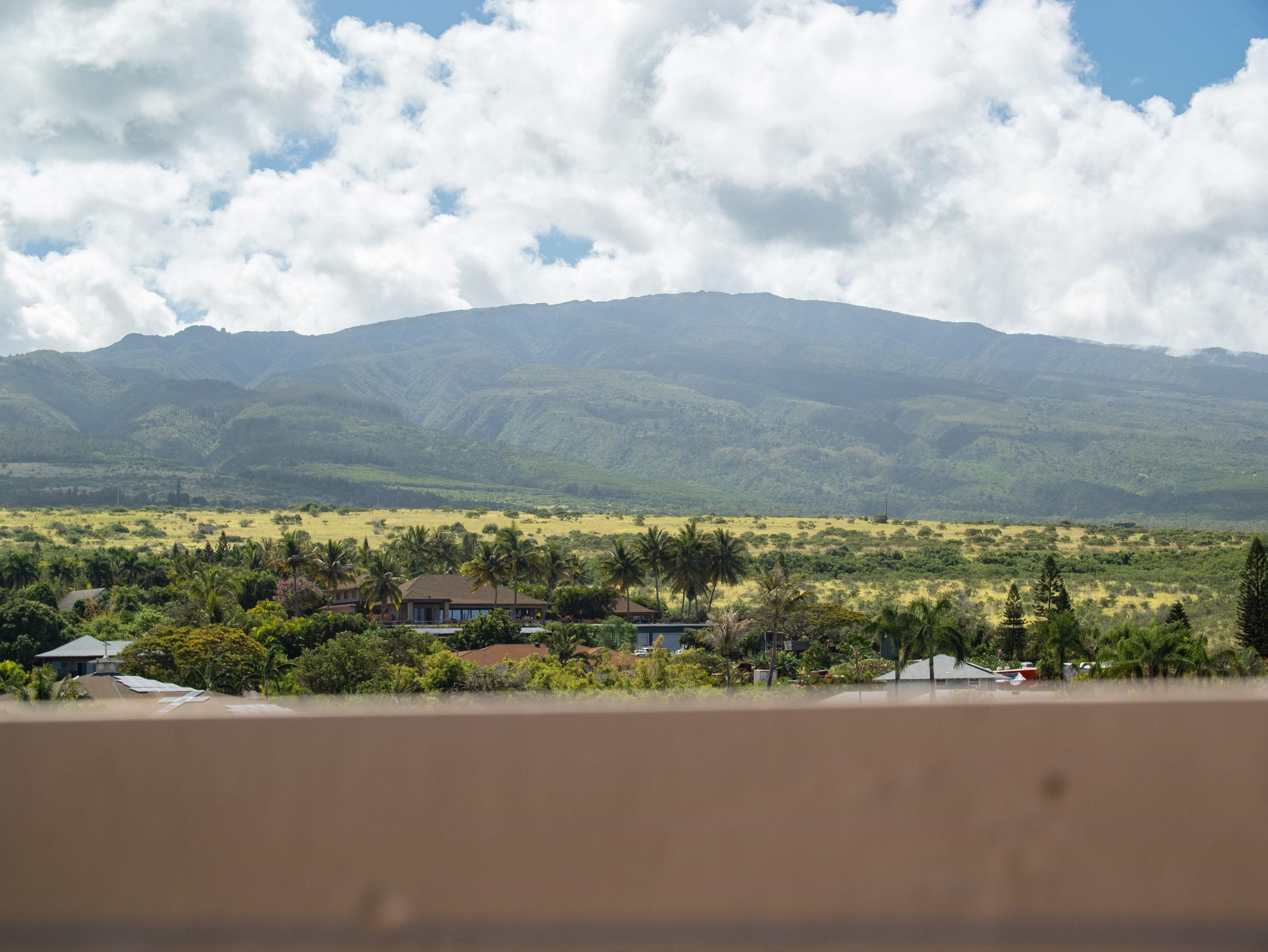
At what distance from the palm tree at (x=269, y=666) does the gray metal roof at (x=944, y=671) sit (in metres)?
20.4

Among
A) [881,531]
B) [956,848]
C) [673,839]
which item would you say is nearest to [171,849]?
[673,839]

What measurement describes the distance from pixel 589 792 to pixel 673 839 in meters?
0.22

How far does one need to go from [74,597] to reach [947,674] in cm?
4607

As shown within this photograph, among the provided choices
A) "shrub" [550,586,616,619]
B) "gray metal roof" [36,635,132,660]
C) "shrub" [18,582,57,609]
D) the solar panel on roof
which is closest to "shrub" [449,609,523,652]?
"shrub" [550,586,616,619]

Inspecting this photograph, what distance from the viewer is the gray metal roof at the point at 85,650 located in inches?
1775


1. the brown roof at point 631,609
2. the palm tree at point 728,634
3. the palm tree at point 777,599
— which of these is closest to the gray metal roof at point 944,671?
the palm tree at point 777,599

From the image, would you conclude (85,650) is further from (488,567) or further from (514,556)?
(514,556)

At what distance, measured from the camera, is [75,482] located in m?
190

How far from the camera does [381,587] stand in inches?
2388

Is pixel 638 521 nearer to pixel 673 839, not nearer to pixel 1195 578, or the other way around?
pixel 1195 578

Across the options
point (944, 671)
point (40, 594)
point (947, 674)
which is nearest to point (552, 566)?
point (40, 594)

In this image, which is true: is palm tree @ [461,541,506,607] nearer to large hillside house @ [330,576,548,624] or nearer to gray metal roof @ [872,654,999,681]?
large hillside house @ [330,576,548,624]

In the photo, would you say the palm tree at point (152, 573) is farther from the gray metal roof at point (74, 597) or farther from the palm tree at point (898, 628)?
the palm tree at point (898, 628)

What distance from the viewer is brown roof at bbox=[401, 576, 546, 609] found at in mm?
65500
